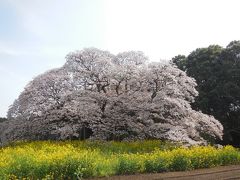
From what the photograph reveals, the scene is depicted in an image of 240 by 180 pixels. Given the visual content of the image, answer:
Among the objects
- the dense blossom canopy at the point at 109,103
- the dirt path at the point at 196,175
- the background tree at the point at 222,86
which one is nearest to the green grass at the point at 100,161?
the dirt path at the point at 196,175

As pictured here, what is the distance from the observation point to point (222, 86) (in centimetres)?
3859

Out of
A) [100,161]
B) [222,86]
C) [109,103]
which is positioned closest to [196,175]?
[100,161]

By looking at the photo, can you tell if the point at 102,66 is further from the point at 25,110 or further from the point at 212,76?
the point at 212,76

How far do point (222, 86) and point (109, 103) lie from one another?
16.5 m

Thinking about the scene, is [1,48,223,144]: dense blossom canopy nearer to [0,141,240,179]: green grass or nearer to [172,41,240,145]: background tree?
[0,141,240,179]: green grass

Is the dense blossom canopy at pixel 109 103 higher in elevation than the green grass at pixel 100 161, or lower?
higher

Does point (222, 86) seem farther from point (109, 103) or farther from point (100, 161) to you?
point (100, 161)

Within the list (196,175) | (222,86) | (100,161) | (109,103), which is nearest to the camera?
(100,161)

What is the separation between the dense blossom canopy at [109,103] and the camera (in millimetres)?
24312

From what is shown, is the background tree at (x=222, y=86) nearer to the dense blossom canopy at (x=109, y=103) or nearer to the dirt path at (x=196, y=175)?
the dense blossom canopy at (x=109, y=103)

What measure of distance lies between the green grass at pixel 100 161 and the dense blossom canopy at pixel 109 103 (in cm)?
245

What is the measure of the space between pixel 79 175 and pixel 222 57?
29671 millimetres

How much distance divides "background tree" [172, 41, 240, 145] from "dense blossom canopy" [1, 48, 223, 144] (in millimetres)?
12270

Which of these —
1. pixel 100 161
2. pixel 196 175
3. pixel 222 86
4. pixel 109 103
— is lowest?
pixel 196 175
